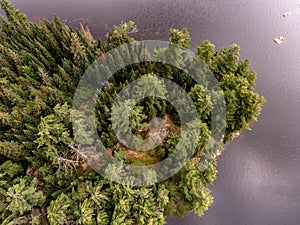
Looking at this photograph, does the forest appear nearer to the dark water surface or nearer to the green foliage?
the green foliage

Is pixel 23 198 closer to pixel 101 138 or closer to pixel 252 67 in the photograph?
pixel 101 138

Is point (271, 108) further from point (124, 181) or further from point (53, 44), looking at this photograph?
point (53, 44)

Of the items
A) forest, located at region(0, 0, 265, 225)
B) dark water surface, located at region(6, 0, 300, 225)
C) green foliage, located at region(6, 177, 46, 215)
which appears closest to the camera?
green foliage, located at region(6, 177, 46, 215)

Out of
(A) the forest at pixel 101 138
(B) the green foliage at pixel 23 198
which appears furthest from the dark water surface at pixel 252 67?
(B) the green foliage at pixel 23 198

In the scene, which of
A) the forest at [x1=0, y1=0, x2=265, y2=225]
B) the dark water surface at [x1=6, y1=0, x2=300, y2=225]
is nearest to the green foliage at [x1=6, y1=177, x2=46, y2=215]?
the forest at [x1=0, y1=0, x2=265, y2=225]

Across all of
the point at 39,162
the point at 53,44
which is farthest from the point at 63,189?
the point at 53,44

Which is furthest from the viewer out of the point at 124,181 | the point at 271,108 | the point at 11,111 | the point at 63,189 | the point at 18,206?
the point at 271,108

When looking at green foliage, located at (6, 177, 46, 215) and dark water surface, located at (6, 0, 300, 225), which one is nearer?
green foliage, located at (6, 177, 46, 215)

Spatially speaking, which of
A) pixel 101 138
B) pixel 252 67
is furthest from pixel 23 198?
pixel 252 67
